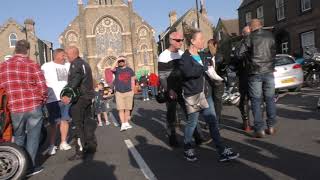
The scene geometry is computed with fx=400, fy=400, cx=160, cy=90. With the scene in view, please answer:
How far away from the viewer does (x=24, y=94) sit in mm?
6207

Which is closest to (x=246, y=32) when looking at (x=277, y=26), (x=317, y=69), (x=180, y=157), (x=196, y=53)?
(x=196, y=53)

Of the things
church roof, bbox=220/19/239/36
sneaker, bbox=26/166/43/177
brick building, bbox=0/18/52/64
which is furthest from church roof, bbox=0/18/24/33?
sneaker, bbox=26/166/43/177

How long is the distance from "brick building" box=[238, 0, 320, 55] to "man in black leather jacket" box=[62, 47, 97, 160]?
2036 cm

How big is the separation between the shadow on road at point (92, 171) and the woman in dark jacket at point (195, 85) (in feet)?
4.08

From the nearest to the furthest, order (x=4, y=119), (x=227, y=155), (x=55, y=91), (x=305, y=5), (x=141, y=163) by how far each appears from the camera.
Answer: (x=227, y=155) → (x=4, y=119) → (x=141, y=163) → (x=55, y=91) → (x=305, y=5)

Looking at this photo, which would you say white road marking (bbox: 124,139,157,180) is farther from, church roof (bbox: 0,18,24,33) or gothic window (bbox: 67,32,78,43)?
gothic window (bbox: 67,32,78,43)

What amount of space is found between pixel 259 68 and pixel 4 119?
181 inches

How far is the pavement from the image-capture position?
17.6 ft

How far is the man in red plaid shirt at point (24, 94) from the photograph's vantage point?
242 inches

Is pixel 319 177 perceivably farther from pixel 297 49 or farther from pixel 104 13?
pixel 104 13

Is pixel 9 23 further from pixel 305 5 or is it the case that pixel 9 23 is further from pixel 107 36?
pixel 305 5

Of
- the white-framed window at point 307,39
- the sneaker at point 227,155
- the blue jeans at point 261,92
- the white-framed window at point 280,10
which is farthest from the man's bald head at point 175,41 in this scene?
the white-framed window at point 280,10

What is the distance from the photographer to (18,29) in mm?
52781

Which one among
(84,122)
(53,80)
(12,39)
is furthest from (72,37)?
(84,122)
